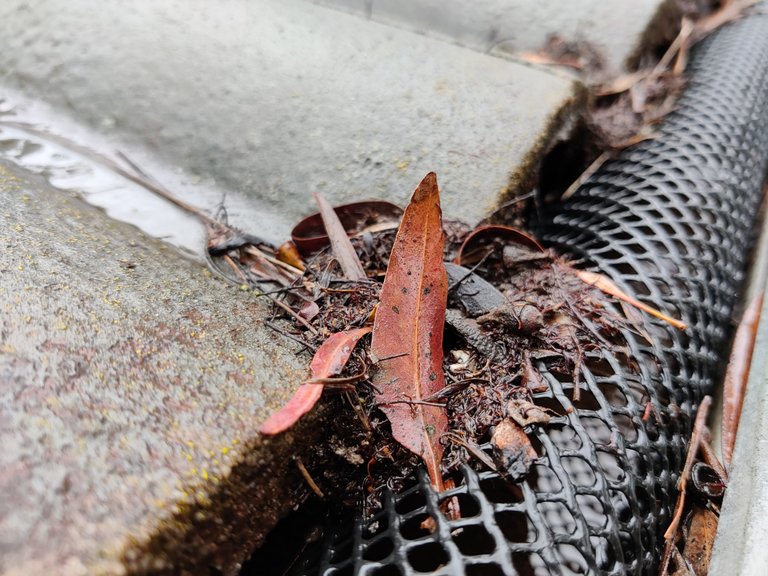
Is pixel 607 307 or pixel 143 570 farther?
pixel 607 307

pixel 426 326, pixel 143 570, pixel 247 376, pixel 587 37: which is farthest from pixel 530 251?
pixel 587 37

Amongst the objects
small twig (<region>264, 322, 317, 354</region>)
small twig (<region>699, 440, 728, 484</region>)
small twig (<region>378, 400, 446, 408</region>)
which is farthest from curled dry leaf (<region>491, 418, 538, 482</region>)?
small twig (<region>699, 440, 728, 484</region>)

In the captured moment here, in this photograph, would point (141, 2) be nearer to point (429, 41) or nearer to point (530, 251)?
point (429, 41)

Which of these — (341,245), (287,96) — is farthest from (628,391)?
(287,96)

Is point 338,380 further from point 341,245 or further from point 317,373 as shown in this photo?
point 341,245

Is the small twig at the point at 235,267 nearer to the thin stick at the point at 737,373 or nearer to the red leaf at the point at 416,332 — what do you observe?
the red leaf at the point at 416,332

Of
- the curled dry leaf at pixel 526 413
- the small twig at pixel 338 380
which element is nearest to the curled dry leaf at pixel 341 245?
the small twig at pixel 338 380
